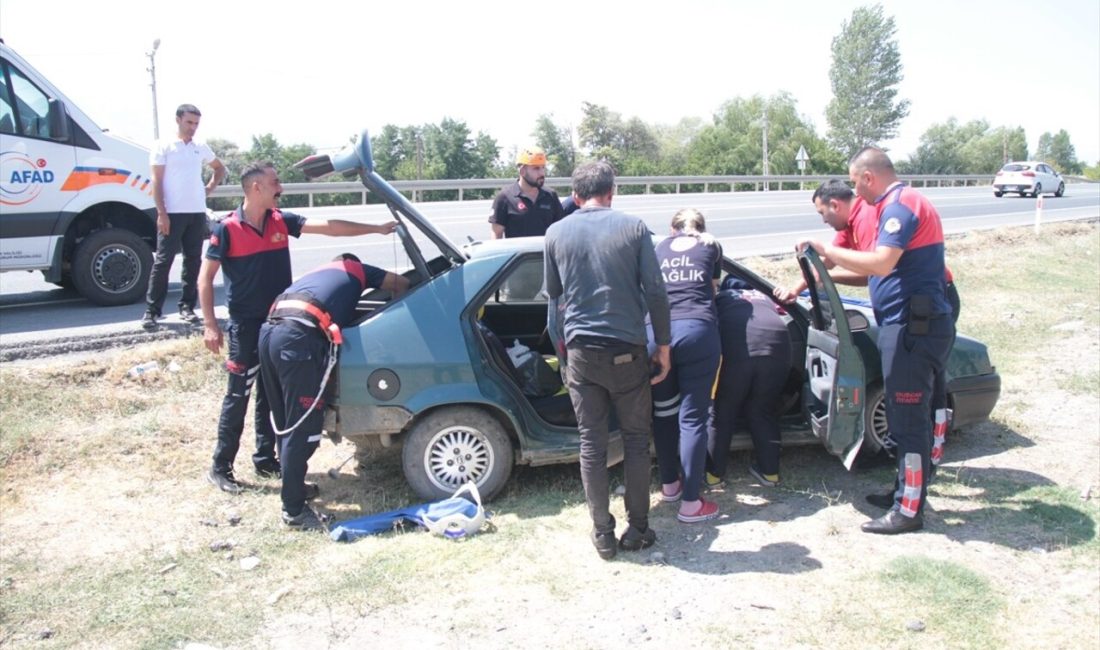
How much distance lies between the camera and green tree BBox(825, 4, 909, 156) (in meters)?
73.9

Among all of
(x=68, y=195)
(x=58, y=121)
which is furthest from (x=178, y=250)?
(x=58, y=121)

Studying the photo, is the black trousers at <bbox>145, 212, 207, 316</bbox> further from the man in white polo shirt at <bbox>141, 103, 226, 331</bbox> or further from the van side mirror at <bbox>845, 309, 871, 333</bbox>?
the van side mirror at <bbox>845, 309, 871, 333</bbox>

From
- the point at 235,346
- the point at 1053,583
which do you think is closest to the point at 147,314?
the point at 235,346

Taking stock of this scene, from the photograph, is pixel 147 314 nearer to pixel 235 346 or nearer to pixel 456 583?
pixel 235 346

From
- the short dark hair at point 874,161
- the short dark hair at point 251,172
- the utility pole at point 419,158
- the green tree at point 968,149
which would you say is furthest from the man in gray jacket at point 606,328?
the green tree at point 968,149

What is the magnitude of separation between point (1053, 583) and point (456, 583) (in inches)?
104

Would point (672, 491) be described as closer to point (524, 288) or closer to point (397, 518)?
point (397, 518)

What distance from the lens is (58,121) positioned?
26.2ft

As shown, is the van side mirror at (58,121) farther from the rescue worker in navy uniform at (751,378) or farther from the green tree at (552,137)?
the green tree at (552,137)

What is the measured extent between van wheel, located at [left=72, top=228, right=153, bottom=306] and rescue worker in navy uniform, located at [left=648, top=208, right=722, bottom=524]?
618 cm

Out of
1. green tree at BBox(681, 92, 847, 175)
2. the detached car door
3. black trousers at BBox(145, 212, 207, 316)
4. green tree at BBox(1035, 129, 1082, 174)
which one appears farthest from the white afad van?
green tree at BBox(1035, 129, 1082, 174)

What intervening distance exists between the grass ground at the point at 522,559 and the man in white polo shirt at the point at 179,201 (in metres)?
1.64

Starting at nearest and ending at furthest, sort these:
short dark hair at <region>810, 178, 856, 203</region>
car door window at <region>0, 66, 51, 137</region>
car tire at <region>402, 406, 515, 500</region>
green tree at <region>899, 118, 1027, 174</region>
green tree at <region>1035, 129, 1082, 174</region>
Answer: car tire at <region>402, 406, 515, 500</region>, short dark hair at <region>810, 178, 856, 203</region>, car door window at <region>0, 66, 51, 137</region>, green tree at <region>899, 118, 1027, 174</region>, green tree at <region>1035, 129, 1082, 174</region>

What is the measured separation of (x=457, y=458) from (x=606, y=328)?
125 cm
